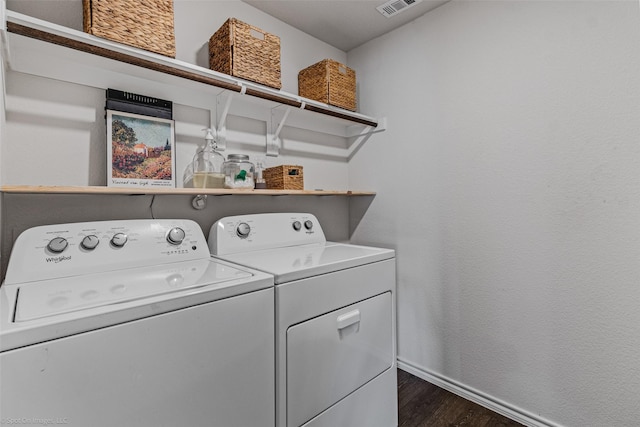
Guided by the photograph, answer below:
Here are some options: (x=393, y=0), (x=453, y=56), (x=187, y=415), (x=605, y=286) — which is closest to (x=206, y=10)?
(x=393, y=0)

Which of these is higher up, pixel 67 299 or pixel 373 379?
pixel 67 299

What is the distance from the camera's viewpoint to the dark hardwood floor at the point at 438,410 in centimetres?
168

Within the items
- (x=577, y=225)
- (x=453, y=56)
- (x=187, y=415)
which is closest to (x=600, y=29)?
(x=453, y=56)

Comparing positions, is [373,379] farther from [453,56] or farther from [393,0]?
[393,0]

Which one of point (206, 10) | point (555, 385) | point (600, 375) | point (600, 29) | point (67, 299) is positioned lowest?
point (555, 385)

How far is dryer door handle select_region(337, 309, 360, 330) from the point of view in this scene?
131cm

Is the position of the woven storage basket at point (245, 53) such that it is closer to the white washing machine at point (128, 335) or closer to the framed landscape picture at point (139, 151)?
the framed landscape picture at point (139, 151)

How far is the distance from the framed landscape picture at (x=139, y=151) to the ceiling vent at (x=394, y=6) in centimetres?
142

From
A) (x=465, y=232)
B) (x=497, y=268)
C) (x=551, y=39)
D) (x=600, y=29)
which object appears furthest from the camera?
(x=465, y=232)

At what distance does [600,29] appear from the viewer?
1404 mm

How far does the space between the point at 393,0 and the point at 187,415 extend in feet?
7.23

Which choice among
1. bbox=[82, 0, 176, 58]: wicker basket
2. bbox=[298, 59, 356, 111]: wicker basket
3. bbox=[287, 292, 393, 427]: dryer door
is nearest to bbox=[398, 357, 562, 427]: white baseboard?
bbox=[287, 292, 393, 427]: dryer door

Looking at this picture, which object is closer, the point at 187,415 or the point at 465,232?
the point at 187,415

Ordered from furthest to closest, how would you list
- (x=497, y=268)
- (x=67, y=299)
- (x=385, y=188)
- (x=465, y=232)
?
(x=385, y=188) < (x=465, y=232) < (x=497, y=268) < (x=67, y=299)
